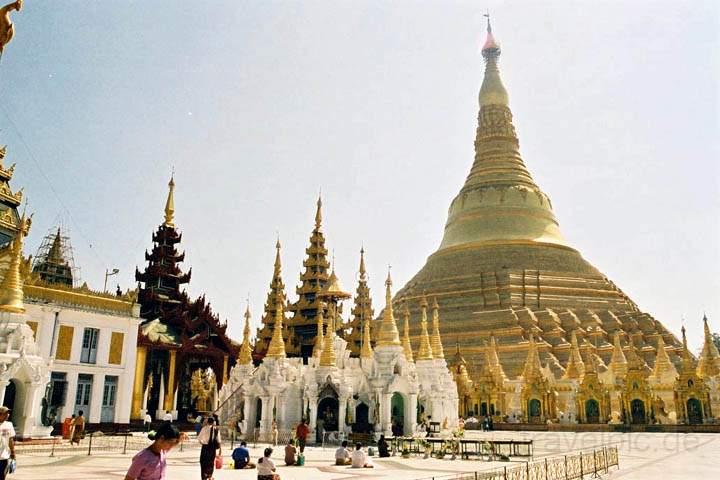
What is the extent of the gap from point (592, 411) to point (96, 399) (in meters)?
32.2

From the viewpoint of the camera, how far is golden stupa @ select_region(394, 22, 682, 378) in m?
53.6

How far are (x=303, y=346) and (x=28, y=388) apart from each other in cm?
2364

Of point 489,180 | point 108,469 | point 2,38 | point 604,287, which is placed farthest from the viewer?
point 489,180

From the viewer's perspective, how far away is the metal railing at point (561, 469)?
1248 centimetres

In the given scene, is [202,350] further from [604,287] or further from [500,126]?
[500,126]

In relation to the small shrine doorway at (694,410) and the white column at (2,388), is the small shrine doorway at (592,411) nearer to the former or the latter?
the small shrine doorway at (694,410)

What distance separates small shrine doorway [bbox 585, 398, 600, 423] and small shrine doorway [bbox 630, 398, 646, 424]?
2163mm

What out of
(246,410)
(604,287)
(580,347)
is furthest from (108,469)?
(604,287)

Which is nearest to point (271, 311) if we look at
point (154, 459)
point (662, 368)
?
point (662, 368)

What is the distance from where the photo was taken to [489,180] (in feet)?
228

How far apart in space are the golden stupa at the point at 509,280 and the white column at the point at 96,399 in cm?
3090

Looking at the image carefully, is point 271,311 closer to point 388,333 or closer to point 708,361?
point 388,333

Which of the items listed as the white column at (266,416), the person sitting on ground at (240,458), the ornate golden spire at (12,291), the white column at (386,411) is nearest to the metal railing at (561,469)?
the person sitting on ground at (240,458)

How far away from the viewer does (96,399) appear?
30328 millimetres
